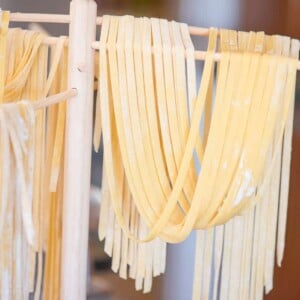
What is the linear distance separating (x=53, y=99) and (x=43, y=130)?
0.18 m

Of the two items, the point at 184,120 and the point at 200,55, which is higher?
the point at 200,55

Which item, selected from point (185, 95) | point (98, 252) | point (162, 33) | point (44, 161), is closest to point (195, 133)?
point (185, 95)

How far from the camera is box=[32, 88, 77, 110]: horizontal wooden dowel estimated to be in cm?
72

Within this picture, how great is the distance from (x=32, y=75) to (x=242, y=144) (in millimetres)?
439

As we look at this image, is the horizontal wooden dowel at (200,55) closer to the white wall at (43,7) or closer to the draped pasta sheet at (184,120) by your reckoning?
the draped pasta sheet at (184,120)

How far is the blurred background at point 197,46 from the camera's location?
153 cm

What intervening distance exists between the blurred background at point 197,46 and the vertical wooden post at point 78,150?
603 mm

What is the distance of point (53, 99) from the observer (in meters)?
0.78

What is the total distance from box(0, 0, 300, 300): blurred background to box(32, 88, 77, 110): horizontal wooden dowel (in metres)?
0.67

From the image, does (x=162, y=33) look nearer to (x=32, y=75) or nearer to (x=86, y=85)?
(x=86, y=85)

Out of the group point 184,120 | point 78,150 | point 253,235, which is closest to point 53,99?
point 78,150

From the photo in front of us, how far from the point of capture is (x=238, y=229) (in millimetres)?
953

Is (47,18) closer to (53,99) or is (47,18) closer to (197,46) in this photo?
(53,99)

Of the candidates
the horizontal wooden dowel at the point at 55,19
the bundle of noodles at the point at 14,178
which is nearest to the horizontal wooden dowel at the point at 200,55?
the horizontal wooden dowel at the point at 55,19
